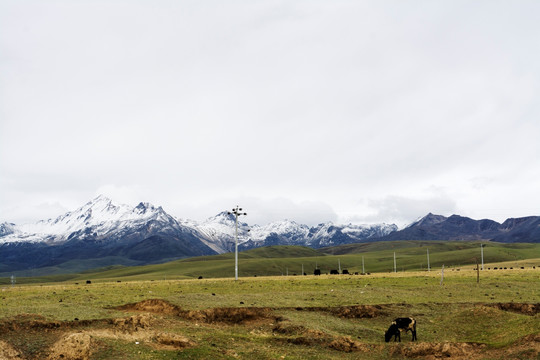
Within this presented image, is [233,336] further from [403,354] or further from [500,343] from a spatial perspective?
[500,343]

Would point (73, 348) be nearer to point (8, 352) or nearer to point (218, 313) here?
point (8, 352)

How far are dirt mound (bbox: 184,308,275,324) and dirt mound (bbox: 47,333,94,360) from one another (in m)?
13.4

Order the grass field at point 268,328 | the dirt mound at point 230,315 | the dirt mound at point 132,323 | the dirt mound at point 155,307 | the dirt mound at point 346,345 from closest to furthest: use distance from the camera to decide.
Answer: the grass field at point 268,328, the dirt mound at point 346,345, the dirt mound at point 132,323, the dirt mound at point 230,315, the dirt mound at point 155,307

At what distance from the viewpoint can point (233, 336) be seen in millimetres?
32312

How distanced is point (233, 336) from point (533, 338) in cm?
1931

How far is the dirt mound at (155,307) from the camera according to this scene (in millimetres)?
41372

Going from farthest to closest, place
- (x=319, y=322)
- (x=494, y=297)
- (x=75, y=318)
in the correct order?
1. (x=494, y=297)
2. (x=319, y=322)
3. (x=75, y=318)

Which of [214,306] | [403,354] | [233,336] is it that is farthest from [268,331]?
[403,354]

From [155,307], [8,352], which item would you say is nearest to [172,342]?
[8,352]

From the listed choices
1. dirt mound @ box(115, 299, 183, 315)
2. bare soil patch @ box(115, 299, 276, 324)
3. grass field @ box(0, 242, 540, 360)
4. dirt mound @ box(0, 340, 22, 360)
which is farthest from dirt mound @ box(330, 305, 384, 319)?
dirt mound @ box(0, 340, 22, 360)

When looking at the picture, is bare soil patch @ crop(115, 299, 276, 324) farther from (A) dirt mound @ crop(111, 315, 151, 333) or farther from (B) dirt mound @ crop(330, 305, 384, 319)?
(B) dirt mound @ crop(330, 305, 384, 319)

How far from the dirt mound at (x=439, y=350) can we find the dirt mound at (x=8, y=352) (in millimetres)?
22598

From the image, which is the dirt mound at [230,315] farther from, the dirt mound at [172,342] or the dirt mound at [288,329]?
the dirt mound at [172,342]

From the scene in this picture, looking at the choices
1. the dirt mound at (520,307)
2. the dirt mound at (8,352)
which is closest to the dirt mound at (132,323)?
the dirt mound at (8,352)
